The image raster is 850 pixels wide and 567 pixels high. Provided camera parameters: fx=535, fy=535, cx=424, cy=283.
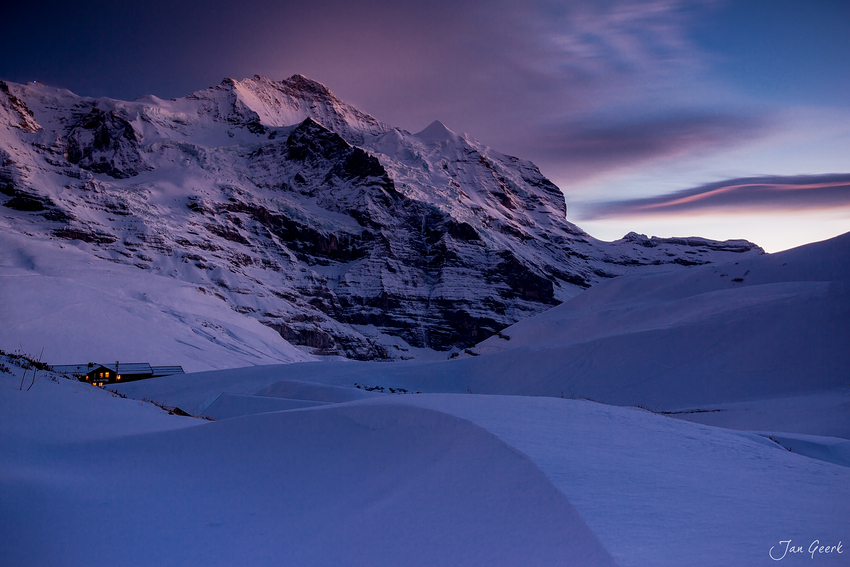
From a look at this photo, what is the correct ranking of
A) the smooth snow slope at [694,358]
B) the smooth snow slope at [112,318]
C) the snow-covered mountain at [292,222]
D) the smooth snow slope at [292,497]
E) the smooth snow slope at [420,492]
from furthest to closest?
the snow-covered mountain at [292,222] → the smooth snow slope at [112,318] → the smooth snow slope at [694,358] → the smooth snow slope at [292,497] → the smooth snow slope at [420,492]

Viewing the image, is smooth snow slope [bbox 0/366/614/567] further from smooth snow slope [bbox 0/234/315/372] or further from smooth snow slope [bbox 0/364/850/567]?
smooth snow slope [bbox 0/234/315/372]

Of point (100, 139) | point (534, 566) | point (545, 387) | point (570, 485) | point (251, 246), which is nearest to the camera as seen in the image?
point (534, 566)

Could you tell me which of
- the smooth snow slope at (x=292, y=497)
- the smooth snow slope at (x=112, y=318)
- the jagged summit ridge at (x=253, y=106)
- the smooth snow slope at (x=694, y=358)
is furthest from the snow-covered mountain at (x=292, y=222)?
the smooth snow slope at (x=292, y=497)

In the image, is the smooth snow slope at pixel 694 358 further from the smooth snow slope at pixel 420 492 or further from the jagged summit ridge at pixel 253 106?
the jagged summit ridge at pixel 253 106

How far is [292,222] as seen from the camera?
455ft

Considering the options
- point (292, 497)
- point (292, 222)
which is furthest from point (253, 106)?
point (292, 497)

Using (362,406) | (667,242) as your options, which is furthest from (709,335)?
(667,242)

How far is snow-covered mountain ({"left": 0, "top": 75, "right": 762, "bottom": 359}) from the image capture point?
98562 mm

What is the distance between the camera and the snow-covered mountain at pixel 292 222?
98.6 meters

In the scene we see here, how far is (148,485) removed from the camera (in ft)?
18.7

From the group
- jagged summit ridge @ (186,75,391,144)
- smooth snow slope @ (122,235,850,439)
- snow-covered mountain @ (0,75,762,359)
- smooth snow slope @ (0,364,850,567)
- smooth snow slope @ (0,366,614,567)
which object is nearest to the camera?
smooth snow slope @ (0,364,850,567)

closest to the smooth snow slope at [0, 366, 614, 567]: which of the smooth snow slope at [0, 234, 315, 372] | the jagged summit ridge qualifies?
the smooth snow slope at [0, 234, 315, 372]

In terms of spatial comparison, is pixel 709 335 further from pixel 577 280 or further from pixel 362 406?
pixel 577 280

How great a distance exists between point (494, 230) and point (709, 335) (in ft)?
496
